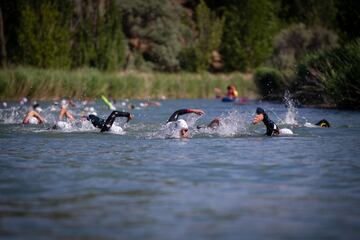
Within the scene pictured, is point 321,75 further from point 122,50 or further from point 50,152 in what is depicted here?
point 122,50

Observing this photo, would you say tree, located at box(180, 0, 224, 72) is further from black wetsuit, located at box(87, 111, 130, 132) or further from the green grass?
black wetsuit, located at box(87, 111, 130, 132)

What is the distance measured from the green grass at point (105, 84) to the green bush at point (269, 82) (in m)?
3.32

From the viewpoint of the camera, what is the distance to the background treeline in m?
41.7

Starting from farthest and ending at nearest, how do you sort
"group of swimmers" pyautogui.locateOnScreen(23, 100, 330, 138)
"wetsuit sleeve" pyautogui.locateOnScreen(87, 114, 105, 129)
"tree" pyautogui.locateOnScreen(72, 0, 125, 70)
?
"tree" pyautogui.locateOnScreen(72, 0, 125, 70)
"wetsuit sleeve" pyautogui.locateOnScreen(87, 114, 105, 129)
"group of swimmers" pyautogui.locateOnScreen(23, 100, 330, 138)

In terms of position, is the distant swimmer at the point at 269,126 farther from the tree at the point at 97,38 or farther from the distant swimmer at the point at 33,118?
the tree at the point at 97,38

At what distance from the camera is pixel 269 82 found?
158 ft

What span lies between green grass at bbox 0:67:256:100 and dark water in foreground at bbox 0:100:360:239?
24525 millimetres

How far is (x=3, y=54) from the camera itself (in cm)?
5903

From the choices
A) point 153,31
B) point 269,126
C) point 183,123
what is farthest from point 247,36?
point 183,123

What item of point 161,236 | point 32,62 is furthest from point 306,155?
point 32,62

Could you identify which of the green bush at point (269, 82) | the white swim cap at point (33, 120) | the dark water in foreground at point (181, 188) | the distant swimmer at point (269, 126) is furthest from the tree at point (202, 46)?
the dark water in foreground at point (181, 188)

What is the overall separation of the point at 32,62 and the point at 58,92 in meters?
11.4

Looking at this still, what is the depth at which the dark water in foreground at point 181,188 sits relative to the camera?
8.59 meters

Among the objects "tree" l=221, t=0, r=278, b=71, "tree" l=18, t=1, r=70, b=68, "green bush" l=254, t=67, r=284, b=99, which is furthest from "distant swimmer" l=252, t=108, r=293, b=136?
"tree" l=221, t=0, r=278, b=71
